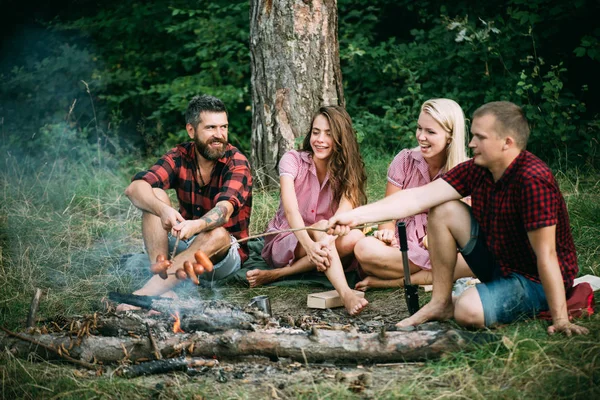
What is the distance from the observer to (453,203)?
362cm

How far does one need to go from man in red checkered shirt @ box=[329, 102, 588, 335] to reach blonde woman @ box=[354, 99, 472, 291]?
0.73m

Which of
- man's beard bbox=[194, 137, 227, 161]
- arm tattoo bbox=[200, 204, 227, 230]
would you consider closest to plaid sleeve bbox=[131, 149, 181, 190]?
man's beard bbox=[194, 137, 227, 161]

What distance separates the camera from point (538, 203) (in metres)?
3.19

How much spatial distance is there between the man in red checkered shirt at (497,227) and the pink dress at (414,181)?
81 centimetres

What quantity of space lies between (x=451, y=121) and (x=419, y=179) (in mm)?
504

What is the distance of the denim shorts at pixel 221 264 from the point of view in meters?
4.80

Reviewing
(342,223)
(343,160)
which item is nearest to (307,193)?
(343,160)

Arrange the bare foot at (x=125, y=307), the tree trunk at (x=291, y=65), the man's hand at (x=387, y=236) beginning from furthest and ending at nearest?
the tree trunk at (x=291, y=65)
the man's hand at (x=387, y=236)
the bare foot at (x=125, y=307)

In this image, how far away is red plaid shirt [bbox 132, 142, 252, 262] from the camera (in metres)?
4.82

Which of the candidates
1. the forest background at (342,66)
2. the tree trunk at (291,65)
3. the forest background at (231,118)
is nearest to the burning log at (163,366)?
the forest background at (231,118)

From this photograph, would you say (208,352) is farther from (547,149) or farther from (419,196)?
(547,149)

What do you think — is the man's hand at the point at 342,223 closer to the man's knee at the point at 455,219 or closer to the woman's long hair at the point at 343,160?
the man's knee at the point at 455,219

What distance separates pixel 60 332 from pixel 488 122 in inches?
102

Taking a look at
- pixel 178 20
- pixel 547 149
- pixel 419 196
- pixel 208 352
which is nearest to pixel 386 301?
pixel 419 196
